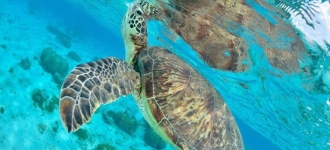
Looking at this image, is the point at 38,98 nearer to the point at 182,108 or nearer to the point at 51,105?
the point at 51,105

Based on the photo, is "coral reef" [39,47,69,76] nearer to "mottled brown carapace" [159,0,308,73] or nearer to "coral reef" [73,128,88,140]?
"coral reef" [73,128,88,140]

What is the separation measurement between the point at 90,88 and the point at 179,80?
2.07 meters

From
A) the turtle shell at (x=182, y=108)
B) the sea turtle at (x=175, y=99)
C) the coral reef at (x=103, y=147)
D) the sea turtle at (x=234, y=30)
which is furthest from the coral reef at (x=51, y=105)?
the turtle shell at (x=182, y=108)

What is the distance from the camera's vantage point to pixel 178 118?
17.8 ft

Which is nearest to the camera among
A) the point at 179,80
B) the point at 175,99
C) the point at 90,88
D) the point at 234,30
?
the point at 90,88

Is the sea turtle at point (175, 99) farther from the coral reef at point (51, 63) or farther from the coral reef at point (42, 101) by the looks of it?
the coral reef at point (51, 63)

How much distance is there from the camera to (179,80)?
5.63 metres

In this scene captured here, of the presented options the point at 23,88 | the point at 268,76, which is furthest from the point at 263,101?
the point at 23,88

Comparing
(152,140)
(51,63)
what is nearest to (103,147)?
(152,140)

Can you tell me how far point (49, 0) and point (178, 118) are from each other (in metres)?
77.8

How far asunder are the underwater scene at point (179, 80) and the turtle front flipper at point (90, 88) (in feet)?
0.05

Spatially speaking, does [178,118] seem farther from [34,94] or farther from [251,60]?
[34,94]

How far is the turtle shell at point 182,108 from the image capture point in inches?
213

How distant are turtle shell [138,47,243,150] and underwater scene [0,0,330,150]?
2 centimetres
